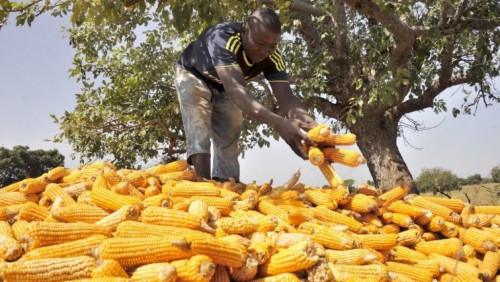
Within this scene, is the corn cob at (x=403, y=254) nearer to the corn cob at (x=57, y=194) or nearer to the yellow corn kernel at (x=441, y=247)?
the yellow corn kernel at (x=441, y=247)

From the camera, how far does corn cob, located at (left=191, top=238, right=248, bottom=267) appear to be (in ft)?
8.14

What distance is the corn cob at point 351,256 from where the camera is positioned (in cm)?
306

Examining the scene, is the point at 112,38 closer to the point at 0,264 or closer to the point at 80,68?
the point at 80,68

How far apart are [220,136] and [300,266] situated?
3.69 meters

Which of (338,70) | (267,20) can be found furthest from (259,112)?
(338,70)

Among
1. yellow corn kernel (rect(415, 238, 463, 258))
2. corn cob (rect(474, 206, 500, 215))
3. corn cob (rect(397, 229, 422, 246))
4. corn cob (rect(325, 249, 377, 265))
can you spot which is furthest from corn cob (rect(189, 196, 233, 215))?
corn cob (rect(474, 206, 500, 215))

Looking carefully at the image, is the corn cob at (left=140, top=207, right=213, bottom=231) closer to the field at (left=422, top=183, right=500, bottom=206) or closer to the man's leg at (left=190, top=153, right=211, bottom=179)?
the field at (left=422, top=183, right=500, bottom=206)

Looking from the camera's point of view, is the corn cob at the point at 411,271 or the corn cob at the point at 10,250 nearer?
the corn cob at the point at 10,250

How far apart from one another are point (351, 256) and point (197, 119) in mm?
2906

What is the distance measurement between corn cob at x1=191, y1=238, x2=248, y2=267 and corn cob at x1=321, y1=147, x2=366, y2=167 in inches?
73.9

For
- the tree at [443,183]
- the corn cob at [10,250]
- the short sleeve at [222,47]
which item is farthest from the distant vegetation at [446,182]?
the corn cob at [10,250]

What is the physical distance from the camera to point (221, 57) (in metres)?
4.86

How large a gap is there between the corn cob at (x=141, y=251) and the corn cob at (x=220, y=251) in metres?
0.05

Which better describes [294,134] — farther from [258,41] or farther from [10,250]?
[10,250]
